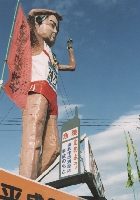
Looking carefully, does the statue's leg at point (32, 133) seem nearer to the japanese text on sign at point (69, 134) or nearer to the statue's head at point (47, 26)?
the japanese text on sign at point (69, 134)

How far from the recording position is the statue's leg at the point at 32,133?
4527 mm

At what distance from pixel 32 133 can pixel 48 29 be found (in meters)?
2.63

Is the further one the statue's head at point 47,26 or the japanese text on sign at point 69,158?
the statue's head at point 47,26

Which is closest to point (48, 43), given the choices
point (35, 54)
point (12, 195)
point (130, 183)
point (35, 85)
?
point (35, 54)

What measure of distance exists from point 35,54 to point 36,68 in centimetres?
39

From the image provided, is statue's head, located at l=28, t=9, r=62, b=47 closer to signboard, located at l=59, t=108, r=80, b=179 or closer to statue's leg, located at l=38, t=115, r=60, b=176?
statue's leg, located at l=38, t=115, r=60, b=176

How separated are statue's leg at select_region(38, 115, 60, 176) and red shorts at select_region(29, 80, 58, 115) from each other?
234 millimetres

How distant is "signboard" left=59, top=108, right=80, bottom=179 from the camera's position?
454cm

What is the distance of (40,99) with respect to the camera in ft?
17.0

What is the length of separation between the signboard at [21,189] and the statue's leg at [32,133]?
1065mm

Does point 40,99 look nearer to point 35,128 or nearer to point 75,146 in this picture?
point 35,128

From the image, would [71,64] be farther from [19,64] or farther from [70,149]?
[70,149]

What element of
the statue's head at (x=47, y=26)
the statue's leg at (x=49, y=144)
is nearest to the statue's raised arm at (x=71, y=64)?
the statue's head at (x=47, y=26)

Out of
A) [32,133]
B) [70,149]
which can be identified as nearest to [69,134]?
[70,149]
